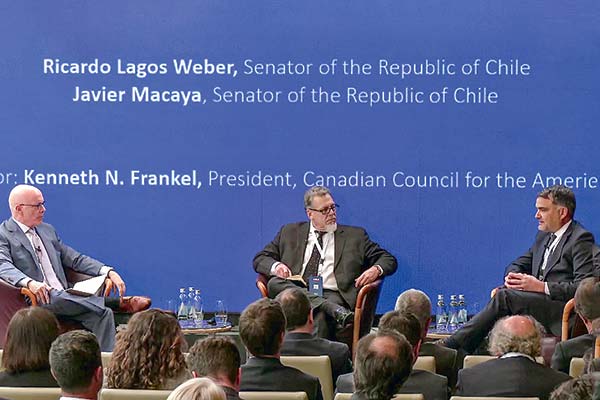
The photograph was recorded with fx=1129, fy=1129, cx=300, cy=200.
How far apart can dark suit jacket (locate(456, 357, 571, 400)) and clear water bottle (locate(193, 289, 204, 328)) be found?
3150 millimetres

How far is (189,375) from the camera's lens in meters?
4.38

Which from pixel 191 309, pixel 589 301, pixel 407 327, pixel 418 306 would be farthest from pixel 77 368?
pixel 191 309

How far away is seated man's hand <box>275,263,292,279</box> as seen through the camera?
7.48m

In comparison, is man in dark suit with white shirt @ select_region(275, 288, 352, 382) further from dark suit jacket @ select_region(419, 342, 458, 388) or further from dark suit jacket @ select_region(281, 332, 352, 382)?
dark suit jacket @ select_region(419, 342, 458, 388)

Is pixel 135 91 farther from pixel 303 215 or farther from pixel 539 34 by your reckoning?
pixel 539 34

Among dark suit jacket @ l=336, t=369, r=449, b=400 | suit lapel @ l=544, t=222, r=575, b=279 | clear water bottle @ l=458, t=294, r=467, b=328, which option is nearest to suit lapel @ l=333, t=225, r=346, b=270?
clear water bottle @ l=458, t=294, r=467, b=328

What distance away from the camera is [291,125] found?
26.6 ft

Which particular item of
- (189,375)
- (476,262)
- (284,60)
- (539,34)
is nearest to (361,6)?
(284,60)

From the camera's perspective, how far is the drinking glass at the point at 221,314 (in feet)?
25.2

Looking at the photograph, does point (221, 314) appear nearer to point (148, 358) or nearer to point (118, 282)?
point (118, 282)

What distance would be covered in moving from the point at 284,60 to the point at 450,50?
1.18 meters

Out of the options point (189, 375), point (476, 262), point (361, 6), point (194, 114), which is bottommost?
point (189, 375)

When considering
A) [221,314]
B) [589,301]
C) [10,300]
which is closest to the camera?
[589,301]

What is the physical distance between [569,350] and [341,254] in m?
2.68
